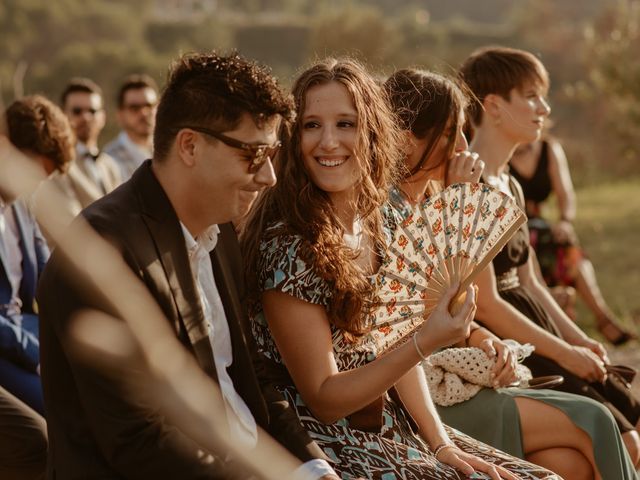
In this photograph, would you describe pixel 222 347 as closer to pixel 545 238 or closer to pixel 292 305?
pixel 292 305

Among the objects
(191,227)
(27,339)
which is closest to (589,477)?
(191,227)

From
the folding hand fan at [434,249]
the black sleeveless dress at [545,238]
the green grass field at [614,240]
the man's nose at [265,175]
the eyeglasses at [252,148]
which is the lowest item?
the green grass field at [614,240]

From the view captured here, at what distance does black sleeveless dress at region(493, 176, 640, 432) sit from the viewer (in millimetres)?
4371

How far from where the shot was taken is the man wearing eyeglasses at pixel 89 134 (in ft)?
25.6

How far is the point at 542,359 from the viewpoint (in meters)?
4.41

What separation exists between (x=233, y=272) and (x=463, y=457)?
96 centimetres

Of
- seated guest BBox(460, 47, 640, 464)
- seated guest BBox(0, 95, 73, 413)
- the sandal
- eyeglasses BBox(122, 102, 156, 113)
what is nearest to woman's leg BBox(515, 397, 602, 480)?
seated guest BBox(460, 47, 640, 464)

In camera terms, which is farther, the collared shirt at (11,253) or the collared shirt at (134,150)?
the collared shirt at (134,150)

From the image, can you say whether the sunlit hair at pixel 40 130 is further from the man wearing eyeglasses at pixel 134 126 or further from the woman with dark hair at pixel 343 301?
the man wearing eyeglasses at pixel 134 126

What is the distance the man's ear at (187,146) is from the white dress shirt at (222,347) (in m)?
0.22

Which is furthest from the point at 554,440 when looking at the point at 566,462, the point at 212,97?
the point at 212,97

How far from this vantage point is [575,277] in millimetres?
8805

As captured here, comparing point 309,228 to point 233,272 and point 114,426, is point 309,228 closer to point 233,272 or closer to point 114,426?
point 233,272

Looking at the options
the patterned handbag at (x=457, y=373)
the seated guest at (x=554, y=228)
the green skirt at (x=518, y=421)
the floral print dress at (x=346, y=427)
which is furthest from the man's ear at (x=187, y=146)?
the seated guest at (x=554, y=228)
